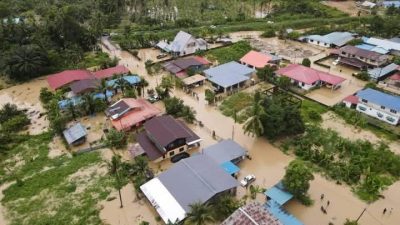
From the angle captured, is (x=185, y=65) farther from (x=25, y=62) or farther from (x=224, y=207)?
(x=224, y=207)

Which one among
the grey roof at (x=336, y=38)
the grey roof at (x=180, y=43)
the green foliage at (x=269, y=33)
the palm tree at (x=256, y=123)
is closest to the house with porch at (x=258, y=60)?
the grey roof at (x=180, y=43)

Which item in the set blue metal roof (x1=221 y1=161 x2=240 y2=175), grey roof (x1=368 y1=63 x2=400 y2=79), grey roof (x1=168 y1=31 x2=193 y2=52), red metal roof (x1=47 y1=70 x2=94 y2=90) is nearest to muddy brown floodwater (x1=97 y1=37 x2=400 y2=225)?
blue metal roof (x1=221 y1=161 x2=240 y2=175)

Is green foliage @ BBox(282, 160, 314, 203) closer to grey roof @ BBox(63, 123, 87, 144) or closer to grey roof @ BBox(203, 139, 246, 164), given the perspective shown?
grey roof @ BBox(203, 139, 246, 164)

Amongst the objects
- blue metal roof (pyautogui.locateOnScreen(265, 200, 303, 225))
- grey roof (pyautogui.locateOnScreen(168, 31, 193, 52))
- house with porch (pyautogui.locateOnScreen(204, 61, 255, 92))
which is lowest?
blue metal roof (pyautogui.locateOnScreen(265, 200, 303, 225))

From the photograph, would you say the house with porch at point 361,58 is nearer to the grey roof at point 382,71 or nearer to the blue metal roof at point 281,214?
the grey roof at point 382,71

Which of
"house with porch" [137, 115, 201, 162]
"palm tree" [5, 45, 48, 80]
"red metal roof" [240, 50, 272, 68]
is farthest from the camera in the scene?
"red metal roof" [240, 50, 272, 68]

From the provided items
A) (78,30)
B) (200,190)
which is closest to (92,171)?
(200,190)

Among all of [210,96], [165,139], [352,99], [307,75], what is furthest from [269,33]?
[165,139]
